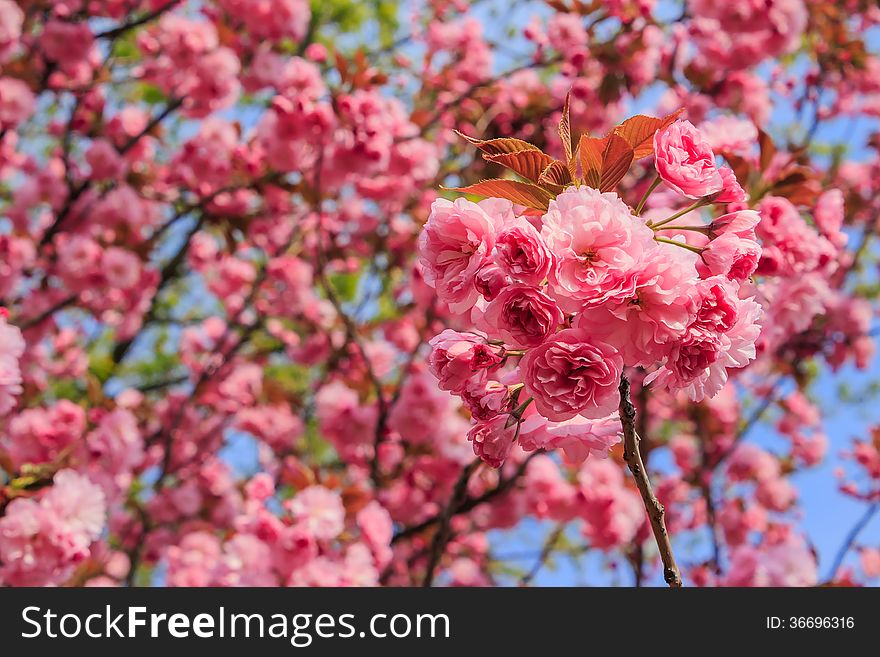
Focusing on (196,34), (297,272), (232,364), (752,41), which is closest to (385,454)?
(297,272)

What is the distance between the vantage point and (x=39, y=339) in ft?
14.4

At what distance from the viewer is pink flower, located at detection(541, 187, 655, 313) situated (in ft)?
3.40

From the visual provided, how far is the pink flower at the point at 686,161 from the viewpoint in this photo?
115cm

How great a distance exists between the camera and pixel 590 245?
1049 millimetres

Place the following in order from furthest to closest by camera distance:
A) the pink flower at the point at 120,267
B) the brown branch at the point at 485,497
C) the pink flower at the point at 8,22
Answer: the pink flower at the point at 120,267 → the pink flower at the point at 8,22 → the brown branch at the point at 485,497

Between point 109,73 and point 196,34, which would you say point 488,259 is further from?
point 109,73

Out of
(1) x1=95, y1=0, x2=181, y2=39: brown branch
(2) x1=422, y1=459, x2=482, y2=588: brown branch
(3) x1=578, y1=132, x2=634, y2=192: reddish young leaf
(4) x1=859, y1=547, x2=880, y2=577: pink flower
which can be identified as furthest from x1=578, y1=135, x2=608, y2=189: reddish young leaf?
(4) x1=859, y1=547, x2=880, y2=577: pink flower

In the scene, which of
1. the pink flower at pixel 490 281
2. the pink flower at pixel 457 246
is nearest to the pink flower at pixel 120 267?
the pink flower at pixel 457 246

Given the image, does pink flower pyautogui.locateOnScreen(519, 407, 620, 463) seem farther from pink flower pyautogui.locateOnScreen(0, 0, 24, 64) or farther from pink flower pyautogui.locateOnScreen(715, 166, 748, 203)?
pink flower pyautogui.locateOnScreen(0, 0, 24, 64)

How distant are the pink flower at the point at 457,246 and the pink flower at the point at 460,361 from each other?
0.06 metres

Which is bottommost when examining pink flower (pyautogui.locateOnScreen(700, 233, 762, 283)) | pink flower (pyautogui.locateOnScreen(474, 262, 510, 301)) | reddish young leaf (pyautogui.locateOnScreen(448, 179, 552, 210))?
pink flower (pyautogui.locateOnScreen(474, 262, 510, 301))

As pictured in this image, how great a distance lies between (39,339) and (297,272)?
1483 mm

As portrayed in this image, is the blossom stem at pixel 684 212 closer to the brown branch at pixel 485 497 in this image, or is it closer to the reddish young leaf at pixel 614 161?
the reddish young leaf at pixel 614 161

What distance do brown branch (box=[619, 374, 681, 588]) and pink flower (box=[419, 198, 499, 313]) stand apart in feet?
0.92
